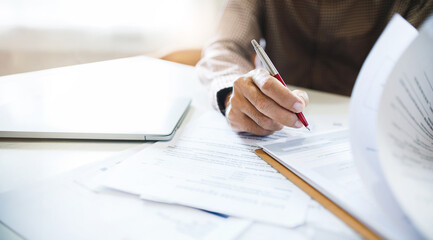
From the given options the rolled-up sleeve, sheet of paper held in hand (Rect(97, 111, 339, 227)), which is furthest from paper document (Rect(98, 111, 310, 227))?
the rolled-up sleeve

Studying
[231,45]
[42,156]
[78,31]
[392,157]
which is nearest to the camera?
[392,157]

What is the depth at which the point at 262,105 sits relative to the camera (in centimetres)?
42

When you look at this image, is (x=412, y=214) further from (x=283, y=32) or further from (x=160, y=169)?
(x=283, y=32)

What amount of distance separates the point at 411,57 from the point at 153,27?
0.64 meters

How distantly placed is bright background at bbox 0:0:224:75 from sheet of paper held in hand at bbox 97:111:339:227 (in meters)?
0.26

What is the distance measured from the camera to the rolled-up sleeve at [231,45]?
0.65 m

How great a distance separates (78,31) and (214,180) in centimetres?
41

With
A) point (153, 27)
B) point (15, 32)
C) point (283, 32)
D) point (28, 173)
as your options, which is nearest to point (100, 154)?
point (28, 173)

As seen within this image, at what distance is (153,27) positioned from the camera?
0.76 metres

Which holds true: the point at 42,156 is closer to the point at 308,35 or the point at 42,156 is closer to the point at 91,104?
the point at 91,104

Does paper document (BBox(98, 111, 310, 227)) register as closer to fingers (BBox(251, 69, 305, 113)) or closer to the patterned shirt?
fingers (BBox(251, 69, 305, 113))

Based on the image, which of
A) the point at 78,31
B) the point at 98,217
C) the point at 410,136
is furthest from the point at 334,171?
the point at 78,31

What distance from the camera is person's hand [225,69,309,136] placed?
400mm

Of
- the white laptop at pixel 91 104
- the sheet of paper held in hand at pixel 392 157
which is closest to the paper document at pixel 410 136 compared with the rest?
the sheet of paper held in hand at pixel 392 157
